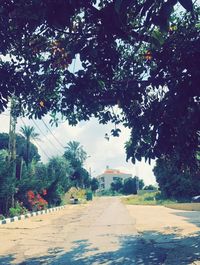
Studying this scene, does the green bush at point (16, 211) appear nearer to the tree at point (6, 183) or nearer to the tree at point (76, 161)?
the tree at point (6, 183)

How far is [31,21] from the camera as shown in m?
5.35

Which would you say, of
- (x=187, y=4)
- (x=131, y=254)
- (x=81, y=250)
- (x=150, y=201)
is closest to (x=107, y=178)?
(x=150, y=201)

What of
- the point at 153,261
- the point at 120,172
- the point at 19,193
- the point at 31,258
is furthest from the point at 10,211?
the point at 120,172

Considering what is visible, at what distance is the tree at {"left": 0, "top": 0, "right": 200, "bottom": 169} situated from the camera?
567 centimetres

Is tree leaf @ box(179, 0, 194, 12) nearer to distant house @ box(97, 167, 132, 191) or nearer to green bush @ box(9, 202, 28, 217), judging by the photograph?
green bush @ box(9, 202, 28, 217)

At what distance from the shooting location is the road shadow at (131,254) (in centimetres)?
812

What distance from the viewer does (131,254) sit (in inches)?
356

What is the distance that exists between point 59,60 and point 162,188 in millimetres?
44368

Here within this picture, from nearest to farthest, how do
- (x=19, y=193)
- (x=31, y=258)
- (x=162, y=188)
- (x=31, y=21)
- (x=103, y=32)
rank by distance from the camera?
(x=31, y=21), (x=103, y=32), (x=31, y=258), (x=19, y=193), (x=162, y=188)

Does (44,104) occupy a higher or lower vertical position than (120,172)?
lower

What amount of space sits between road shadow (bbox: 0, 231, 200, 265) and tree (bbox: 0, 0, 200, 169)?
234 cm

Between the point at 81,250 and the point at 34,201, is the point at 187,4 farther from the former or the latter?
the point at 34,201

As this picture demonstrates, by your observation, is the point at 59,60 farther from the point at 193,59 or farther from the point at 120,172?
the point at 120,172

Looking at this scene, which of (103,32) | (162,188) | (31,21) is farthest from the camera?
(162,188)
